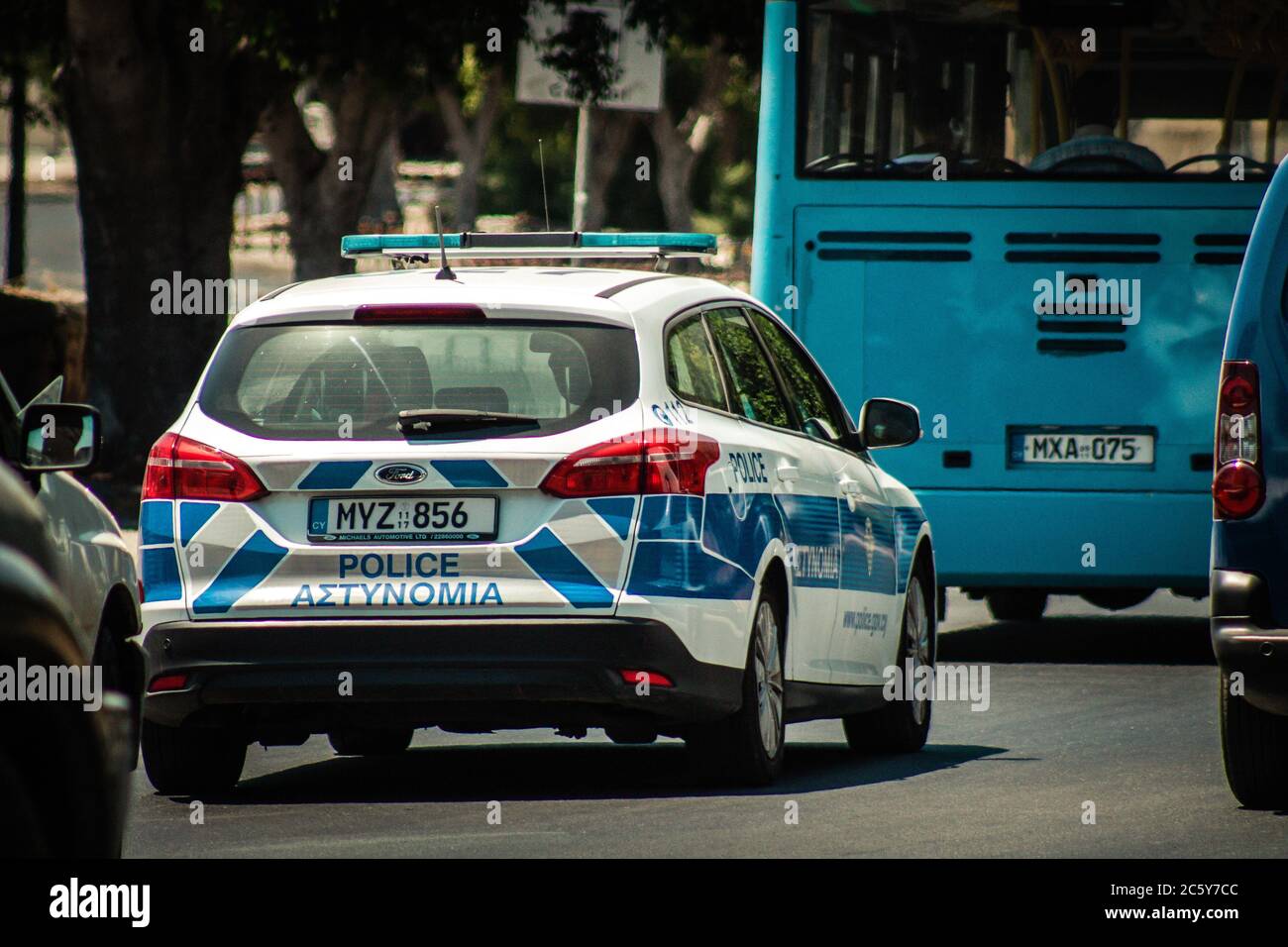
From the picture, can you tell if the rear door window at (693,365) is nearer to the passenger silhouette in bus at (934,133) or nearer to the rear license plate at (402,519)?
the rear license plate at (402,519)

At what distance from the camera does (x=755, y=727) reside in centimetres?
866

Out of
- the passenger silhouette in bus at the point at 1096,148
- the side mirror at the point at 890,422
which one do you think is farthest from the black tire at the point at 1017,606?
the side mirror at the point at 890,422

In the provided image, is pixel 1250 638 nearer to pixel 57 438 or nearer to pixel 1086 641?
pixel 57 438

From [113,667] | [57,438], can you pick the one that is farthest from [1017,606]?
[57,438]

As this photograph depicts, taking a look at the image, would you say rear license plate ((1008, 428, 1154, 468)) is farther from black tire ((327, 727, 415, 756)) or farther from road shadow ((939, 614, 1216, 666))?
black tire ((327, 727, 415, 756))

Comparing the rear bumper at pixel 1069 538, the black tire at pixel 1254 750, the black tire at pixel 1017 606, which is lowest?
the black tire at pixel 1017 606

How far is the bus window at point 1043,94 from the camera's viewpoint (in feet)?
43.1

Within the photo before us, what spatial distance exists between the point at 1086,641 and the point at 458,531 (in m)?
7.34

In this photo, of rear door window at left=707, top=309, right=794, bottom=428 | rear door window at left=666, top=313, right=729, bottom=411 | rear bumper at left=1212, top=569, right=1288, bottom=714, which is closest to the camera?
rear bumper at left=1212, top=569, right=1288, bottom=714

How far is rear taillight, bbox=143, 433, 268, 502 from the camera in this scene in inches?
325

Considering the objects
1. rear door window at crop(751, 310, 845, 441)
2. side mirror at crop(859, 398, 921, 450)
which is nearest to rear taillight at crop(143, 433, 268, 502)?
rear door window at crop(751, 310, 845, 441)

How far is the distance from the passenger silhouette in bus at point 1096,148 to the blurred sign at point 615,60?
5884mm

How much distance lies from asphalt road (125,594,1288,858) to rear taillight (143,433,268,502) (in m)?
0.94

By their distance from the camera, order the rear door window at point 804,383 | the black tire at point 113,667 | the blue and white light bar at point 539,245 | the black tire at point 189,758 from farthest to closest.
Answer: the rear door window at point 804,383, the blue and white light bar at point 539,245, the black tire at point 189,758, the black tire at point 113,667
